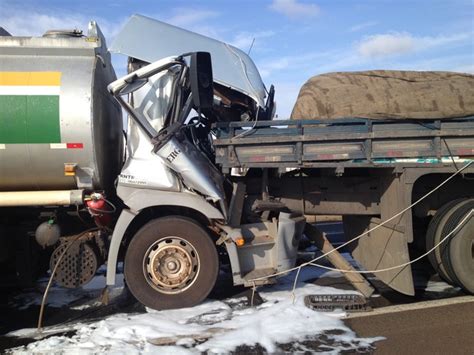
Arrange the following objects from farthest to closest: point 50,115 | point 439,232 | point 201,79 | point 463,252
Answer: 1. point 439,232
2. point 463,252
3. point 50,115
4. point 201,79

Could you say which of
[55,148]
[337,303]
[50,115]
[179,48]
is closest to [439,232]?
[337,303]

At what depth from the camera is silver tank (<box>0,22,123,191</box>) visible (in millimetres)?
4836

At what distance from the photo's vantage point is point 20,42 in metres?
5.16

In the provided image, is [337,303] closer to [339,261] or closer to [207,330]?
[339,261]

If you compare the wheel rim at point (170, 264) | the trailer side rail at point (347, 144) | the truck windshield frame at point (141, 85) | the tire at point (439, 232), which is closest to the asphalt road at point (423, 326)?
the tire at point (439, 232)

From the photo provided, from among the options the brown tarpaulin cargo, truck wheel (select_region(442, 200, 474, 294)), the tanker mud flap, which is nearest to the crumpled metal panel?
the brown tarpaulin cargo

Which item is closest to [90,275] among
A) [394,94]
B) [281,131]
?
[281,131]

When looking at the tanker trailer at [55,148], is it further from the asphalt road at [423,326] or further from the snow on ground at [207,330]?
the asphalt road at [423,326]

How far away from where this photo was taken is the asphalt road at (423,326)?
4.07 metres

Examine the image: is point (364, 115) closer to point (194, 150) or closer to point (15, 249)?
point (194, 150)

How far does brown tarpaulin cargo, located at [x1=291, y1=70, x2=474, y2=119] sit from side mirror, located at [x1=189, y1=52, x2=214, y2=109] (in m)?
1.20

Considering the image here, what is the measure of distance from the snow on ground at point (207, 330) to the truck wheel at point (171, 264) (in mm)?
166

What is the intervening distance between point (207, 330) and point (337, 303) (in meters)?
1.55

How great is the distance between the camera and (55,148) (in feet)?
16.1
